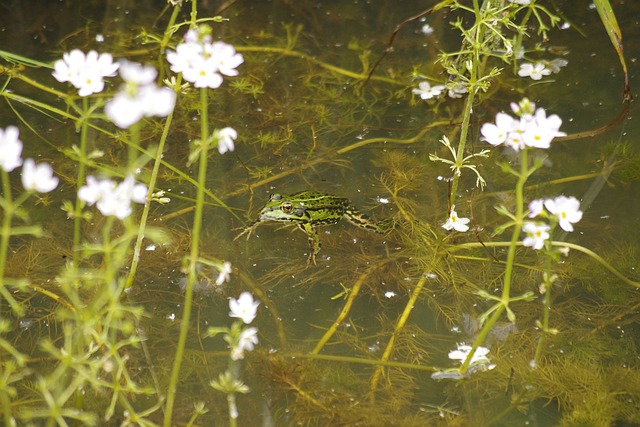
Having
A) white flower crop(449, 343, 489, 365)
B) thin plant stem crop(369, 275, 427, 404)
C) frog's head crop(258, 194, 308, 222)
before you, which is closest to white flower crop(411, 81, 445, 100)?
frog's head crop(258, 194, 308, 222)

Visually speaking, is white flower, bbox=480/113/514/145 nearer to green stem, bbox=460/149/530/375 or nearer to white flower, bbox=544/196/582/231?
green stem, bbox=460/149/530/375

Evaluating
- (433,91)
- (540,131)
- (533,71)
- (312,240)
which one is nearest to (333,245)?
(312,240)

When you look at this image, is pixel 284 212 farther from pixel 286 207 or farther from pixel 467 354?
pixel 467 354

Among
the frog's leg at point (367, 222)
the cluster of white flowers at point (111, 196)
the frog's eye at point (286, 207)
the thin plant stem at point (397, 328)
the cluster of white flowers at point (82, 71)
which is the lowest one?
the thin plant stem at point (397, 328)

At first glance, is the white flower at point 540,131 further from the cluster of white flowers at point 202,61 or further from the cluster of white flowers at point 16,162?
the cluster of white flowers at point 16,162

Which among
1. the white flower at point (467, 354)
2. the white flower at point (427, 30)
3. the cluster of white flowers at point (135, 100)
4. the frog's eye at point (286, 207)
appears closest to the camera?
the cluster of white flowers at point (135, 100)

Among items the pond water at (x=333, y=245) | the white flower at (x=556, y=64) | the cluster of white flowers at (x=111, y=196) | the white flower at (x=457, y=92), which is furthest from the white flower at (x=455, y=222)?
the cluster of white flowers at (x=111, y=196)
